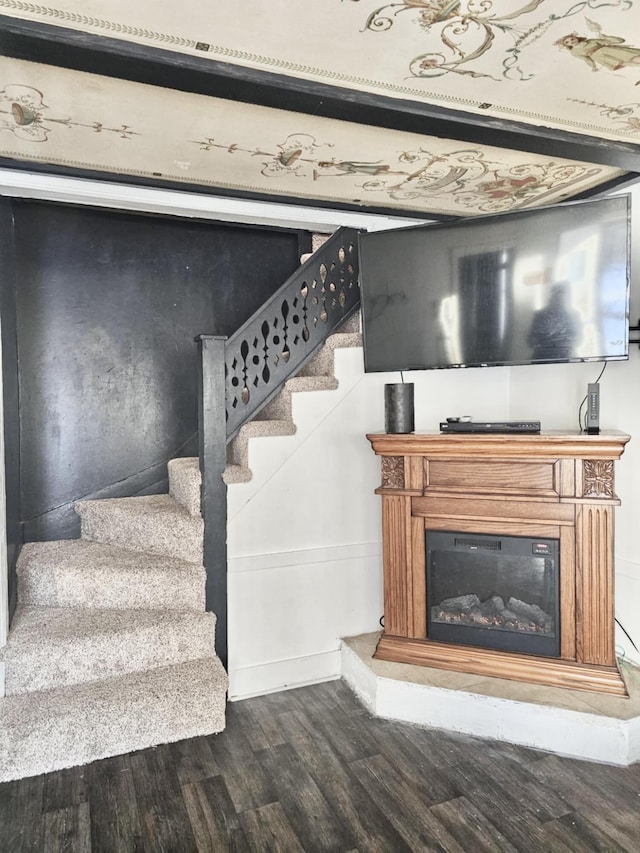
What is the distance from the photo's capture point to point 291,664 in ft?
9.90

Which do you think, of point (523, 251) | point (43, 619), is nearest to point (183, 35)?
point (523, 251)

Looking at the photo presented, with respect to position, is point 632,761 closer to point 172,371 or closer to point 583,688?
point 583,688

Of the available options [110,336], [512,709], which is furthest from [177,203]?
[512,709]

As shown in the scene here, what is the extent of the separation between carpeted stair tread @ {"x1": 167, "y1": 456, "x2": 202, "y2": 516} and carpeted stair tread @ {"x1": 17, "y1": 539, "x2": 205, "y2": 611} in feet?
1.06

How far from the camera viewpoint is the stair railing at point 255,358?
285 centimetres

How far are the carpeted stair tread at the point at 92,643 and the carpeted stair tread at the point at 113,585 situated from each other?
5 centimetres

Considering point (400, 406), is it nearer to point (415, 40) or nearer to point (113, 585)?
point (415, 40)

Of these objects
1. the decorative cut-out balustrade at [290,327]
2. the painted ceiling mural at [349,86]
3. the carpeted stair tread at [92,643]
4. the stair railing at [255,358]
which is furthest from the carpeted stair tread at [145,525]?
the painted ceiling mural at [349,86]

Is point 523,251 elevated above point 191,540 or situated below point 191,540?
above

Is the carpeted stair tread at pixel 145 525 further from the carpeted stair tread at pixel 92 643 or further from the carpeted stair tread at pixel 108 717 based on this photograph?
the carpeted stair tread at pixel 108 717

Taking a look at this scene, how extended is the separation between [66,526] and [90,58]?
106 inches

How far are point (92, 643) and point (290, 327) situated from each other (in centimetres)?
191

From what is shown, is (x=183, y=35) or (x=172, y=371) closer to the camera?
(x=183, y=35)

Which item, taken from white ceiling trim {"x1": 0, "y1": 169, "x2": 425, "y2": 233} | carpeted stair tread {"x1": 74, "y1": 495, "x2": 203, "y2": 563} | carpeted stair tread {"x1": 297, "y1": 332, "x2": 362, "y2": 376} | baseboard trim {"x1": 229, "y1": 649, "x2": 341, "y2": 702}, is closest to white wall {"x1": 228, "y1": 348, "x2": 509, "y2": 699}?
baseboard trim {"x1": 229, "y1": 649, "x2": 341, "y2": 702}
